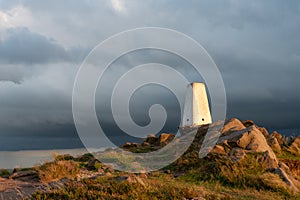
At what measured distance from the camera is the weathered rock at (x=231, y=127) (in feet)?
86.6

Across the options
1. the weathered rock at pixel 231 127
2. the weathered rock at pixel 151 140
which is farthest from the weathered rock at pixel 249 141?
the weathered rock at pixel 151 140

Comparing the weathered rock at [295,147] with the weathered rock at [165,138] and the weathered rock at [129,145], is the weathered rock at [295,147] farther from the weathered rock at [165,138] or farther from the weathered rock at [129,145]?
the weathered rock at [129,145]

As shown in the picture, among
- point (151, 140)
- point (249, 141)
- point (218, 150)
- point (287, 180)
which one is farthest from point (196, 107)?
point (287, 180)

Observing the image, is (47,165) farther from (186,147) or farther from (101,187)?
(186,147)

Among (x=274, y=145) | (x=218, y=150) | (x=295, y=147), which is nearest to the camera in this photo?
(x=218, y=150)

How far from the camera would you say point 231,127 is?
27.3 m

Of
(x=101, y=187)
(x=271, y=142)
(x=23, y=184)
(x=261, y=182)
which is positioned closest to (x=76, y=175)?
(x=23, y=184)

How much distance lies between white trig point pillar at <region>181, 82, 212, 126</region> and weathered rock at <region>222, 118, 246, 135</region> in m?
6.33

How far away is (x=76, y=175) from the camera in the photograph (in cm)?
1683

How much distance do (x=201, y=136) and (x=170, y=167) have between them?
7667 mm

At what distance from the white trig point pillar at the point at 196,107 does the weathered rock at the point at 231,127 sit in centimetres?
633

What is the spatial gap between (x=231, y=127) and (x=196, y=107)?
782cm

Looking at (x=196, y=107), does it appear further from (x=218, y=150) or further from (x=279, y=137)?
(x=218, y=150)

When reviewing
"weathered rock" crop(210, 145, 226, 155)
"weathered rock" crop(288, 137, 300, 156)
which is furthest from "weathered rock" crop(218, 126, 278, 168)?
"weathered rock" crop(288, 137, 300, 156)
